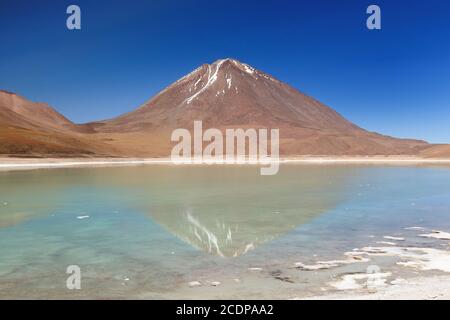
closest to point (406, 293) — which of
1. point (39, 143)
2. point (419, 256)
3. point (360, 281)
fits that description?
point (360, 281)

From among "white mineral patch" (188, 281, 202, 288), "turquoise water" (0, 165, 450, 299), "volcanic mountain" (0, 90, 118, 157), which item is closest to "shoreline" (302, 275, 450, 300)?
"turquoise water" (0, 165, 450, 299)

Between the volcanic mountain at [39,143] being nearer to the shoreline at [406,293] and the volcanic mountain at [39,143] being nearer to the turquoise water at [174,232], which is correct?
the turquoise water at [174,232]

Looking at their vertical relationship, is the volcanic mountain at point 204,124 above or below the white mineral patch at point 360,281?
above

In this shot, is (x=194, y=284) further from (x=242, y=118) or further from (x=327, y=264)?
(x=242, y=118)

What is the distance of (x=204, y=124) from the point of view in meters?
153

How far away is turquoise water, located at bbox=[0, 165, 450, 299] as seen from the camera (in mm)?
7711

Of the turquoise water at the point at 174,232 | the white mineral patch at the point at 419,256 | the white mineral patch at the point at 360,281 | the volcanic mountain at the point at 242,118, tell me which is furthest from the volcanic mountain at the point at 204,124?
the white mineral patch at the point at 360,281

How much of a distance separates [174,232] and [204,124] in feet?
464

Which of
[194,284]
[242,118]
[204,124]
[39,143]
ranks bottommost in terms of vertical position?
[194,284]

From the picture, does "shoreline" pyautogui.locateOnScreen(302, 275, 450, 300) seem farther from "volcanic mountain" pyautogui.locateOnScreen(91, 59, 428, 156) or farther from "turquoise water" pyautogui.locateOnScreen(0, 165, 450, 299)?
"volcanic mountain" pyautogui.locateOnScreen(91, 59, 428, 156)

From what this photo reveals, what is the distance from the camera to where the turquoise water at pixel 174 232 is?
25.3ft

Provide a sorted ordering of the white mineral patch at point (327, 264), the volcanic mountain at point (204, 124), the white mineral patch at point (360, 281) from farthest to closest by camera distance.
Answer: the volcanic mountain at point (204, 124) < the white mineral patch at point (327, 264) < the white mineral patch at point (360, 281)

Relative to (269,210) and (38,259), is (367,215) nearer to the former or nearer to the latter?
(269,210)
